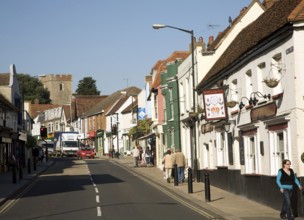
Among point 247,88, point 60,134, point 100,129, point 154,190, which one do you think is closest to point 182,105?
point 154,190

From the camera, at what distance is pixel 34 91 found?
5463 inches

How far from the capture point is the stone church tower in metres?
150

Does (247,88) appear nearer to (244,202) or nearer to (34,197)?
(244,202)

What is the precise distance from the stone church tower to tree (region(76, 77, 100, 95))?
9115 mm

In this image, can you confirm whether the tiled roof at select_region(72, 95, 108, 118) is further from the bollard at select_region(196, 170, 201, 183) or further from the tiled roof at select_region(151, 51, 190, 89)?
the bollard at select_region(196, 170, 201, 183)

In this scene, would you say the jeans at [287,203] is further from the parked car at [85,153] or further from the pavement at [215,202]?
the parked car at [85,153]

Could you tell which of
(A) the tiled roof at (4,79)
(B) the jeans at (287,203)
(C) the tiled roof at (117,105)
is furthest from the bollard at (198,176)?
(C) the tiled roof at (117,105)

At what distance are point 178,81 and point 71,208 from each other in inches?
793

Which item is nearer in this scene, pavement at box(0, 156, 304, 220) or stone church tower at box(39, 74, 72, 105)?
pavement at box(0, 156, 304, 220)

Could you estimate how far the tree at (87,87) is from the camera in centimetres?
14088

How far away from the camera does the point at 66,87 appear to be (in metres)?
151

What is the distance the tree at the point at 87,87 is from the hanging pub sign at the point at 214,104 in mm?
116670

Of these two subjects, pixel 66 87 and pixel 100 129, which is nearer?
pixel 100 129

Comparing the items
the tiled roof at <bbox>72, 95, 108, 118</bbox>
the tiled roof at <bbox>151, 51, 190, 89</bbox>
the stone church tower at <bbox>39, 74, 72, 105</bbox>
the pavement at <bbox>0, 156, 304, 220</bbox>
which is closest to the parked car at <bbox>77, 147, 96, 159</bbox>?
the tiled roof at <bbox>151, 51, 190, 89</bbox>
